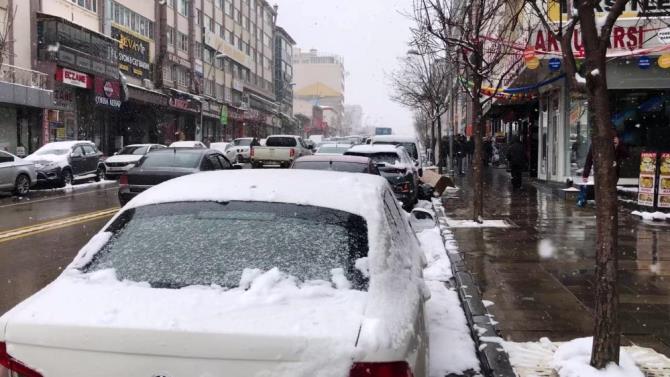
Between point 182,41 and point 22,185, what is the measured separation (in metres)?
35.2

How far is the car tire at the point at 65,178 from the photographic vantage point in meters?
22.5

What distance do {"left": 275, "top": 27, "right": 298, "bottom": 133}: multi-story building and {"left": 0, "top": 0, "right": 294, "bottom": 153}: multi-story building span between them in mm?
16788

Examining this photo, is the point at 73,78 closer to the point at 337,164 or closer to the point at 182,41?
the point at 182,41

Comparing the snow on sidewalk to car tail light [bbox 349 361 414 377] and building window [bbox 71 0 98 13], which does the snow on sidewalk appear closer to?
car tail light [bbox 349 361 414 377]

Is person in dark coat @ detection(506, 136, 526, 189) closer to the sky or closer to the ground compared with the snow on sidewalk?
closer to the sky

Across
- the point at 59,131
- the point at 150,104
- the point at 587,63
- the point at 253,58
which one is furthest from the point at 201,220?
the point at 253,58

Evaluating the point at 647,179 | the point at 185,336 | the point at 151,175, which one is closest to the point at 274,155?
the point at 151,175

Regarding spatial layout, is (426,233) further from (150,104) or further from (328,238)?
(150,104)

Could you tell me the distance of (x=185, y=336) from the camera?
95.1 inches

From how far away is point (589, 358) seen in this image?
4695mm

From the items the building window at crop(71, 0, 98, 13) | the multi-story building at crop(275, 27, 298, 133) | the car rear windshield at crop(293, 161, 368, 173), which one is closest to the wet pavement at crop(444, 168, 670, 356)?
the car rear windshield at crop(293, 161, 368, 173)

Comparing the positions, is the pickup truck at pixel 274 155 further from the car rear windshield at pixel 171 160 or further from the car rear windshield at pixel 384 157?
the car rear windshield at pixel 171 160

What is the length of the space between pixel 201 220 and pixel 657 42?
624 inches

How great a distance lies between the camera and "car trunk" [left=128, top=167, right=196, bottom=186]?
13.6 m
